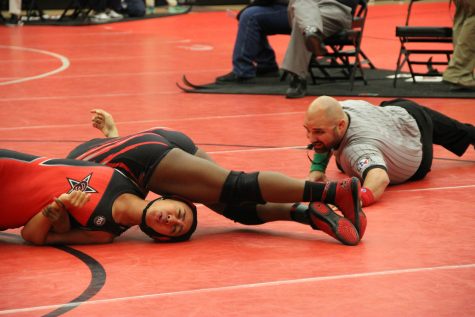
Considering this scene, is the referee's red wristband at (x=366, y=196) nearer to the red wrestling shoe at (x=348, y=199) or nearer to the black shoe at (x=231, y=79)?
the red wrestling shoe at (x=348, y=199)

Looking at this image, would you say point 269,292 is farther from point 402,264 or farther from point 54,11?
point 54,11

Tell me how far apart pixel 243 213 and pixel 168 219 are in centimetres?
39

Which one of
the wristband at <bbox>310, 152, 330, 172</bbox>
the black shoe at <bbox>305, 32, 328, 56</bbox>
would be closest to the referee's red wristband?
the wristband at <bbox>310, 152, 330, 172</bbox>

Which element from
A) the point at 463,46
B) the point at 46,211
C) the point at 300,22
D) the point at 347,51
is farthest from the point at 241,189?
the point at 347,51

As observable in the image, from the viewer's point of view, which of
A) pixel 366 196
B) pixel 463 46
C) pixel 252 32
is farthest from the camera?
pixel 252 32

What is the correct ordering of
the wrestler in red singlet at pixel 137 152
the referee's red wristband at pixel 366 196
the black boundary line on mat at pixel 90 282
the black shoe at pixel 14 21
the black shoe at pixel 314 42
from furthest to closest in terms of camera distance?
the black shoe at pixel 14 21 < the black shoe at pixel 314 42 < the referee's red wristband at pixel 366 196 < the wrestler in red singlet at pixel 137 152 < the black boundary line on mat at pixel 90 282

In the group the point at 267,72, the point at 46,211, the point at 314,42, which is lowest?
the point at 267,72

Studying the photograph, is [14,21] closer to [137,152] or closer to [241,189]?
[137,152]

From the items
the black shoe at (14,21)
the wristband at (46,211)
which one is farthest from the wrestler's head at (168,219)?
the black shoe at (14,21)

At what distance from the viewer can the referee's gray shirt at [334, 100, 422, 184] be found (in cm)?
458

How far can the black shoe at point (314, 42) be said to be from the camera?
25.1ft

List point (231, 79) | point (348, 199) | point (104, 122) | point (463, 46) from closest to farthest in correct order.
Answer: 1. point (348, 199)
2. point (104, 122)
3. point (463, 46)
4. point (231, 79)

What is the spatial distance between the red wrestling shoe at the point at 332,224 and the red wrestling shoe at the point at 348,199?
0.09ft

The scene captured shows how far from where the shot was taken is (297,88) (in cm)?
814
